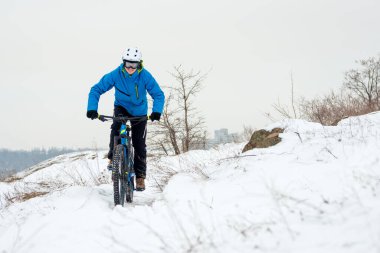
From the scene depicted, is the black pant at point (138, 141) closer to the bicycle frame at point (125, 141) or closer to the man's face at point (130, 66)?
the bicycle frame at point (125, 141)

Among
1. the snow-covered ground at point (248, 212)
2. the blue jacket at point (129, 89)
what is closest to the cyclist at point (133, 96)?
the blue jacket at point (129, 89)

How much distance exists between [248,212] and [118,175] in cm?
216

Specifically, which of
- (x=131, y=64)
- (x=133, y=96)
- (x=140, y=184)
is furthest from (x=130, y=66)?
(x=140, y=184)

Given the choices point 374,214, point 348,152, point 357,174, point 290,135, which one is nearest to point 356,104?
Result: point 290,135

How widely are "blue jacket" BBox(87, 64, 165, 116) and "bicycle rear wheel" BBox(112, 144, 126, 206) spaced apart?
0.85 metres

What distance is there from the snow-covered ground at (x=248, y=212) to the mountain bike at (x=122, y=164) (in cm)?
22

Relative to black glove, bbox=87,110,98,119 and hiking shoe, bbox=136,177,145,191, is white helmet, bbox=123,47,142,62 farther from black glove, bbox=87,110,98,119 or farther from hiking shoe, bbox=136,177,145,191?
hiking shoe, bbox=136,177,145,191

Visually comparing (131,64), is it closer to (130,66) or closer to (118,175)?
(130,66)

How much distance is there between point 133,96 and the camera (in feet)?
17.3

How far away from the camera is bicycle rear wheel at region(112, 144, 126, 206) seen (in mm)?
4370

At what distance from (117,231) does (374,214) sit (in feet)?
7.04

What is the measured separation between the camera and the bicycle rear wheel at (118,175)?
4.37 m

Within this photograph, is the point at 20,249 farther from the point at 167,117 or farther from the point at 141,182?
the point at 167,117

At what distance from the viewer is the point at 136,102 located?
532 centimetres
